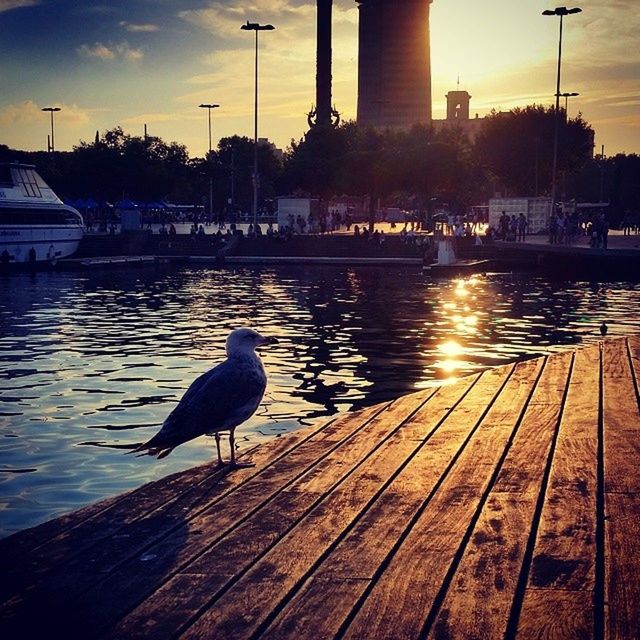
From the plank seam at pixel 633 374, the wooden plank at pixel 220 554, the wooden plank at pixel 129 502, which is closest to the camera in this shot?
the wooden plank at pixel 220 554

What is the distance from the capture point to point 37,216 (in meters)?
54.7

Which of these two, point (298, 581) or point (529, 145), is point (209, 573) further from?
point (529, 145)

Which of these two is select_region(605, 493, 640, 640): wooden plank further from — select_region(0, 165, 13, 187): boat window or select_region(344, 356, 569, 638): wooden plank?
Answer: select_region(0, 165, 13, 187): boat window

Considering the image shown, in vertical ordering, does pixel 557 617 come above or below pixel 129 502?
above

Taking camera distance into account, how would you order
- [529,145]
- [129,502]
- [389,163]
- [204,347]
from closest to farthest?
[129,502] → [204,347] → [389,163] → [529,145]

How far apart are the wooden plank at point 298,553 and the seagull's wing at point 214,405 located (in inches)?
36.1

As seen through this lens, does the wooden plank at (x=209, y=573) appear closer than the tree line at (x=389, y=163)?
Yes

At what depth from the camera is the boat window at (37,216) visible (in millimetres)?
52344

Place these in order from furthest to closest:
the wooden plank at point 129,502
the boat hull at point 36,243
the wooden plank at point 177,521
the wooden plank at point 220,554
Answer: the boat hull at point 36,243, the wooden plank at point 129,502, the wooden plank at point 177,521, the wooden plank at point 220,554

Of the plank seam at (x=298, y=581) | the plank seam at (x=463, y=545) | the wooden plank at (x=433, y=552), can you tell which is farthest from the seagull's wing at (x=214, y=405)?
the plank seam at (x=463, y=545)

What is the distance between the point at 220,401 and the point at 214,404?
0.05m

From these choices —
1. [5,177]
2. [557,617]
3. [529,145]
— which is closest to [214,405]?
[557,617]

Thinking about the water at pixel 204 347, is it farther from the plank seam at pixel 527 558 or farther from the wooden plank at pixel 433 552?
the plank seam at pixel 527 558

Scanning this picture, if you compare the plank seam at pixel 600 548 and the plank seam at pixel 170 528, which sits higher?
the plank seam at pixel 600 548
